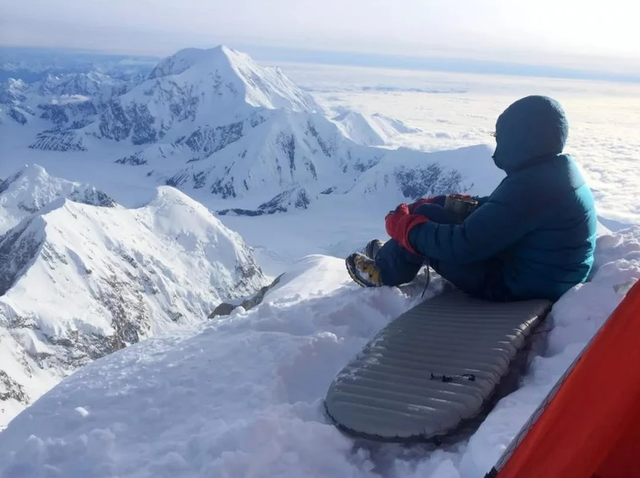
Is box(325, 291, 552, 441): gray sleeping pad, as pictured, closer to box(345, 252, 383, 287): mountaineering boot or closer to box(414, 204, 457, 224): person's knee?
box(414, 204, 457, 224): person's knee

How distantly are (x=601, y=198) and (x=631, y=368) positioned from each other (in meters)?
29.4

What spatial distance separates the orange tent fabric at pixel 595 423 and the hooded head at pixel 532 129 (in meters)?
2.64

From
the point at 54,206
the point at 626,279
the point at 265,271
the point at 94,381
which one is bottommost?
the point at 265,271

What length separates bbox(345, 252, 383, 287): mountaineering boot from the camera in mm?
7496

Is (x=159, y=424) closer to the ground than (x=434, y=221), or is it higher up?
closer to the ground

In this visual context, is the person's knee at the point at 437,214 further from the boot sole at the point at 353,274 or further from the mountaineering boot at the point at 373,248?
the mountaineering boot at the point at 373,248

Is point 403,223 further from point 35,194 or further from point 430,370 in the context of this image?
point 35,194

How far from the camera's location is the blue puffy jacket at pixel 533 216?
5363mm

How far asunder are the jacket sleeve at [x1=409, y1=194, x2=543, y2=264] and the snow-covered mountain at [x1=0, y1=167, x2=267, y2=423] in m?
69.4

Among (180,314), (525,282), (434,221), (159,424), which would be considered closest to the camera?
(159,424)

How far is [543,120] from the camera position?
5312 mm

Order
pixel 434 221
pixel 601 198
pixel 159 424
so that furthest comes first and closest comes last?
pixel 601 198 → pixel 434 221 → pixel 159 424

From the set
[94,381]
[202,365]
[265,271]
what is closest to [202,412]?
[202,365]

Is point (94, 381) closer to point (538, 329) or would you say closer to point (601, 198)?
point (538, 329)
